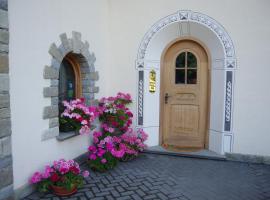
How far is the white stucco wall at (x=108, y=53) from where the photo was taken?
2.97 metres

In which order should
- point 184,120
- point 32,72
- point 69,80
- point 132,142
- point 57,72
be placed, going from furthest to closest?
point 184,120, point 132,142, point 69,80, point 57,72, point 32,72

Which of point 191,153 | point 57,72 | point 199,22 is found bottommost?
point 191,153

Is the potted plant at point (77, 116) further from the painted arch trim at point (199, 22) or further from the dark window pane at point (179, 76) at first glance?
the dark window pane at point (179, 76)

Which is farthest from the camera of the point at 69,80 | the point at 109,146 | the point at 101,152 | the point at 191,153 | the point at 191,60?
the point at 191,60

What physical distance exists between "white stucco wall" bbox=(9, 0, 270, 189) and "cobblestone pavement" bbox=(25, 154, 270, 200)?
21.9 inches

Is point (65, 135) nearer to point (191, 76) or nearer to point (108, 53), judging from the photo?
point (108, 53)

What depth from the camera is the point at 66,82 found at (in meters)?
4.21

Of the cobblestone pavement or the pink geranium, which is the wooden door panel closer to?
the cobblestone pavement

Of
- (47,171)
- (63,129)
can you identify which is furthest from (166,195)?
(63,129)

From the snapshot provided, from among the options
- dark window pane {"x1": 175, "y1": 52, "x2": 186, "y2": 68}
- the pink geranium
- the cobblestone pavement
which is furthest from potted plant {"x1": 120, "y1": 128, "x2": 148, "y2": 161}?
dark window pane {"x1": 175, "y1": 52, "x2": 186, "y2": 68}

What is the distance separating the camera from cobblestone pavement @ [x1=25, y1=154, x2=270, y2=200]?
10.6 feet

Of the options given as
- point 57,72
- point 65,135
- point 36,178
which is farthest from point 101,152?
point 57,72

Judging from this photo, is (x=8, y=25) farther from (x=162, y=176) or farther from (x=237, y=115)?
(x=237, y=115)

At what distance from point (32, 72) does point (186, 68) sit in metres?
2.93
